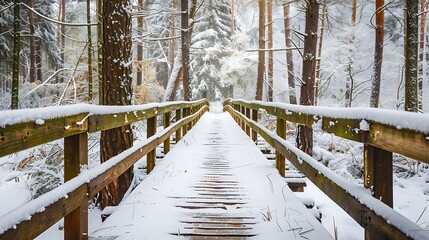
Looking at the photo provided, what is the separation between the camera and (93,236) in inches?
101

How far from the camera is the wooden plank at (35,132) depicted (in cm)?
154

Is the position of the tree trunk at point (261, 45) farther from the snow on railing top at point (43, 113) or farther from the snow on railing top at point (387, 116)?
the snow on railing top at point (43, 113)

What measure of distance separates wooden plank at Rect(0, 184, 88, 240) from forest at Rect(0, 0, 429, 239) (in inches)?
96.6

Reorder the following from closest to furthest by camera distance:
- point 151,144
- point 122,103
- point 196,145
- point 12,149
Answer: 1. point 12,149
2. point 151,144
3. point 122,103
4. point 196,145

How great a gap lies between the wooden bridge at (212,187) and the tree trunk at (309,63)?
3589mm

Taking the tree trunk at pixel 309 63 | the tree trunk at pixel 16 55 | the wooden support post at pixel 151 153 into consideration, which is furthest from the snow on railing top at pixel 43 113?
the tree trunk at pixel 16 55

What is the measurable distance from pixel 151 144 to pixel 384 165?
3.06 metres

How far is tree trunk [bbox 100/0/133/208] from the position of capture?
4.88 meters

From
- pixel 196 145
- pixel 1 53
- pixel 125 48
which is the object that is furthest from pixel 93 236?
pixel 1 53

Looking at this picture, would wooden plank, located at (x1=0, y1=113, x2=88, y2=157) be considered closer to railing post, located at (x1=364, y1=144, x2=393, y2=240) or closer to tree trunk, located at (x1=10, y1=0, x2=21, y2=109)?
railing post, located at (x1=364, y1=144, x2=393, y2=240)

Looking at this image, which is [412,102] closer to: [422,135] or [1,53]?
[422,135]

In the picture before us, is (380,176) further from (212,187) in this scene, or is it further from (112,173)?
(212,187)

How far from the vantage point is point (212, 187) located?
4129 mm

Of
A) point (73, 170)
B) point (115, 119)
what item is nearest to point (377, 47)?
point (115, 119)
